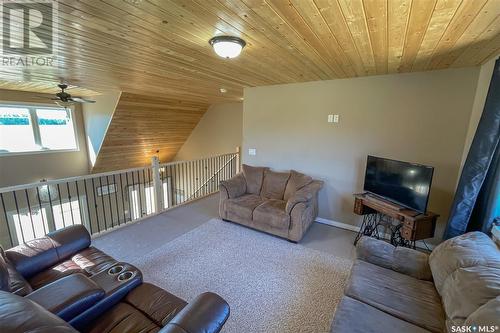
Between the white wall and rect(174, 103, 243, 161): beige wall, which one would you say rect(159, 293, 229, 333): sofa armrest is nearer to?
the white wall

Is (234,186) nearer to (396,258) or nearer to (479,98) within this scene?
(396,258)

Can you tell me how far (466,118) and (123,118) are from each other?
6.02 m

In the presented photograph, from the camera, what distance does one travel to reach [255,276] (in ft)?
8.09

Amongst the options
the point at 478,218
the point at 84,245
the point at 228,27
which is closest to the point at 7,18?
the point at 228,27

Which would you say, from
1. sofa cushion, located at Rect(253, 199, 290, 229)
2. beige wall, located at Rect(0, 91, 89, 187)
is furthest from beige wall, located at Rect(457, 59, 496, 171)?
beige wall, located at Rect(0, 91, 89, 187)

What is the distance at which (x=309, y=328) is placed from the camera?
1.84 metres

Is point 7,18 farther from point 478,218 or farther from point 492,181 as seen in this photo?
point 478,218

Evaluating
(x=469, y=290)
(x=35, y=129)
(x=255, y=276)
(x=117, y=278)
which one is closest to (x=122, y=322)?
(x=117, y=278)

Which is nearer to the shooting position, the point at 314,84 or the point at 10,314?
the point at 10,314

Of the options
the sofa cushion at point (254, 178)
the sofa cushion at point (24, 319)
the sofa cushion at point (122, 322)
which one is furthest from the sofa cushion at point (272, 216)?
the sofa cushion at point (24, 319)

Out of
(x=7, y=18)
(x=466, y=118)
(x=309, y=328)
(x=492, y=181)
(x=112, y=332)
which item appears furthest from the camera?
(x=466, y=118)

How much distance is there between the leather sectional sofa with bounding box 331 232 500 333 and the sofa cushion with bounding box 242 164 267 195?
230 centimetres

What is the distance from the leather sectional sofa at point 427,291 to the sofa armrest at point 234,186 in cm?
226

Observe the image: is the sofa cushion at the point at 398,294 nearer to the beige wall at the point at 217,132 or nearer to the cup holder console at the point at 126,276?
the cup holder console at the point at 126,276
